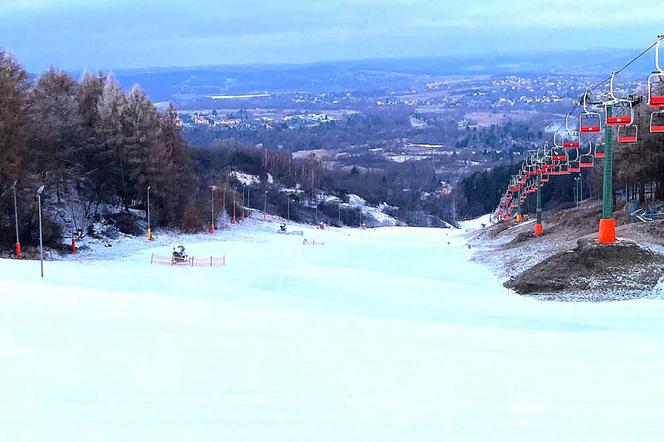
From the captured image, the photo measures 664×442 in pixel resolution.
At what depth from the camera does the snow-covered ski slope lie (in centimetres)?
805

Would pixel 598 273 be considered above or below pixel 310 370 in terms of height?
below

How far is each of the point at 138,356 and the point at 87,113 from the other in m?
46.6

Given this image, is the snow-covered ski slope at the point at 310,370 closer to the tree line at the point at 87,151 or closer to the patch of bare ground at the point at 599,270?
the patch of bare ground at the point at 599,270

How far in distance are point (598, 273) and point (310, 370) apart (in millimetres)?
15078

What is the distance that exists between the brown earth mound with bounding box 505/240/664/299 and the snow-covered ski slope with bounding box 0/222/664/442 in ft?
8.52

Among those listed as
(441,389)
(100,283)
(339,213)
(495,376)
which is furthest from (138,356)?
(339,213)

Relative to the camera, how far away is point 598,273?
2248 centimetres

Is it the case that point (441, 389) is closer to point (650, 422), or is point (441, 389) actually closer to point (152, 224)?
point (650, 422)

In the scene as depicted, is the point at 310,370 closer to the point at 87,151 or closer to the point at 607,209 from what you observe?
the point at 607,209

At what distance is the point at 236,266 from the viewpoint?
29234 millimetres

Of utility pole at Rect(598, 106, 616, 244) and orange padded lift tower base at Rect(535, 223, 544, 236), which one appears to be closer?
utility pole at Rect(598, 106, 616, 244)

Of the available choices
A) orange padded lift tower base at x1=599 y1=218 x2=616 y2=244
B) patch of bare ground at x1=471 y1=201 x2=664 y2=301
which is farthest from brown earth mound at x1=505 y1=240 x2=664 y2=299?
orange padded lift tower base at x1=599 y1=218 x2=616 y2=244

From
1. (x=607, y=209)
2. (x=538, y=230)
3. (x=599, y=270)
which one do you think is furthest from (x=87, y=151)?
(x=599, y=270)

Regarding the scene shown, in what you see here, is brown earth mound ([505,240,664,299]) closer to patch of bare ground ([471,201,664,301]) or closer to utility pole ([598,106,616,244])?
patch of bare ground ([471,201,664,301])
